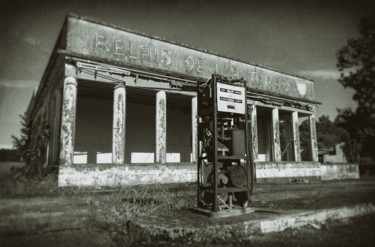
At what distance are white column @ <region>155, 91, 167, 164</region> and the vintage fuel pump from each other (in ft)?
23.7

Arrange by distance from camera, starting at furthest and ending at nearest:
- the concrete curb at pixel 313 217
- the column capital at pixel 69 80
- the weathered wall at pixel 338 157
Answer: the weathered wall at pixel 338 157
the column capital at pixel 69 80
the concrete curb at pixel 313 217

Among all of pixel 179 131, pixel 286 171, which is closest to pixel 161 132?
pixel 179 131

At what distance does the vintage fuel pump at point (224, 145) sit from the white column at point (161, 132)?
722 centimetres

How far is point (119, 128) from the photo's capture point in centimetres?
1287

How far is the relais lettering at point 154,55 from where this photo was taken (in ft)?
41.8

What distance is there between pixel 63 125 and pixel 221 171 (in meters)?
8.05

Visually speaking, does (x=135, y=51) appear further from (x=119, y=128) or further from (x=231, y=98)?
(x=231, y=98)

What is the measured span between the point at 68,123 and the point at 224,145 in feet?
25.9

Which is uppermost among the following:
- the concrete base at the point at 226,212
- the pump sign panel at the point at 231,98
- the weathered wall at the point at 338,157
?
the pump sign panel at the point at 231,98

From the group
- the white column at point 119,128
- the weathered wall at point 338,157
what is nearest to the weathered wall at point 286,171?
the white column at point 119,128

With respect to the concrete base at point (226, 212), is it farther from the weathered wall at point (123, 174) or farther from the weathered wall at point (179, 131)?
the weathered wall at point (179, 131)

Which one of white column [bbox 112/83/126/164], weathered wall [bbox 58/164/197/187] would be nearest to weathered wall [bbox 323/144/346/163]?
weathered wall [bbox 58/164/197/187]

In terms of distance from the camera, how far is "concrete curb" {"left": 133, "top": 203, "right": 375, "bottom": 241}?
4.64 m

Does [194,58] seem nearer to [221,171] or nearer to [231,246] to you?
[221,171]
